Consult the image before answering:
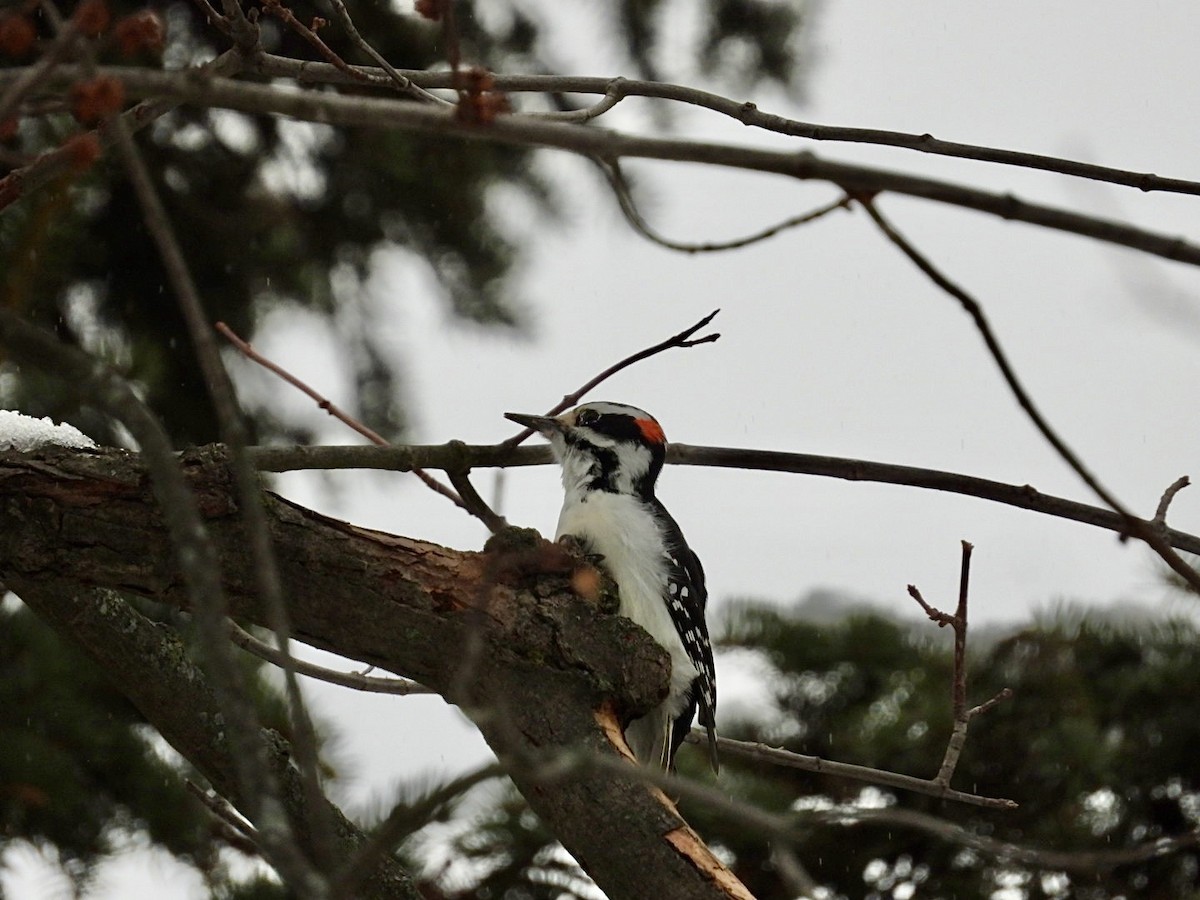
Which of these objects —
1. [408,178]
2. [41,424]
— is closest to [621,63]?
[408,178]

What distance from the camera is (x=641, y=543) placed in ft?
11.0

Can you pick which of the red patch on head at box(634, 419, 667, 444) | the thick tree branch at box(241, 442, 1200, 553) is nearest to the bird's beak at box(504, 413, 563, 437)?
the red patch on head at box(634, 419, 667, 444)

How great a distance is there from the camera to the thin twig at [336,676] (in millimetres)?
2697

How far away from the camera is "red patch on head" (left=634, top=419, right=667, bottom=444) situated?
12.2ft

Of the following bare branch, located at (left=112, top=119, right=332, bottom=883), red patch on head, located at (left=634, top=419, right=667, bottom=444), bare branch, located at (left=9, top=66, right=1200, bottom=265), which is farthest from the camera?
red patch on head, located at (left=634, top=419, right=667, bottom=444)

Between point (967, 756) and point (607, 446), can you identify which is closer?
point (607, 446)

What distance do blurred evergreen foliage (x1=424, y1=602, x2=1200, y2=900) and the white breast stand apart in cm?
70

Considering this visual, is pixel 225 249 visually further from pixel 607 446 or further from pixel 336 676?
pixel 336 676

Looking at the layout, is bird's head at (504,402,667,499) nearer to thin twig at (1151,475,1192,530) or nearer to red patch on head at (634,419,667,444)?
red patch on head at (634,419,667,444)

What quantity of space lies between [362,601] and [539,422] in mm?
1328

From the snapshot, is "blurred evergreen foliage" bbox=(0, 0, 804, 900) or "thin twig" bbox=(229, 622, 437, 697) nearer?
"thin twig" bbox=(229, 622, 437, 697)

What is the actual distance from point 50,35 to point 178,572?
267 centimetres

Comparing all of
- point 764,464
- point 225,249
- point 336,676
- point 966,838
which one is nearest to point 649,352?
point 764,464

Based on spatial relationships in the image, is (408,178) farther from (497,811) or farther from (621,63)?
(497,811)
